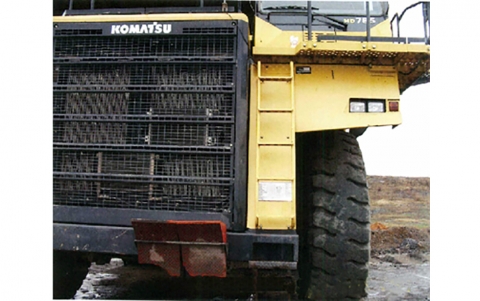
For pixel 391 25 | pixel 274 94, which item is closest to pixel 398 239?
pixel 391 25

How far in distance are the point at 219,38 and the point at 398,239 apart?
7.29 metres

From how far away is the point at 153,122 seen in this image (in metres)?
3.77

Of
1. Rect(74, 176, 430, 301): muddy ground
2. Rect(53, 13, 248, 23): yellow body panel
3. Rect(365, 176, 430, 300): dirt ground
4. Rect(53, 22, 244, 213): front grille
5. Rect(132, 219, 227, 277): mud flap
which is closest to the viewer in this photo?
Rect(132, 219, 227, 277): mud flap

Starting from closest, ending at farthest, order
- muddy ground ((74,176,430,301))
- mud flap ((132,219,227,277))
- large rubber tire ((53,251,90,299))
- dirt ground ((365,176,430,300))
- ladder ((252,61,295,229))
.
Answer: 1. mud flap ((132,219,227,277))
2. ladder ((252,61,295,229))
3. large rubber tire ((53,251,90,299))
4. muddy ground ((74,176,430,301))
5. dirt ground ((365,176,430,300))

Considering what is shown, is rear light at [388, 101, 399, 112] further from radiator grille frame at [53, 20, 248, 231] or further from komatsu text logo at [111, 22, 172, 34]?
komatsu text logo at [111, 22, 172, 34]

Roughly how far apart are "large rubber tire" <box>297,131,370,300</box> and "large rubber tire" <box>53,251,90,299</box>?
2.13 m

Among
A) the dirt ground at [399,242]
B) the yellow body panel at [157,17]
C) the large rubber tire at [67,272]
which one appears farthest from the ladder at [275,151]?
the dirt ground at [399,242]

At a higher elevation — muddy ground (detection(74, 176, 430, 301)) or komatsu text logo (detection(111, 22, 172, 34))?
komatsu text logo (detection(111, 22, 172, 34))

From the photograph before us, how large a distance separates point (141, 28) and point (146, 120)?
0.80 metres

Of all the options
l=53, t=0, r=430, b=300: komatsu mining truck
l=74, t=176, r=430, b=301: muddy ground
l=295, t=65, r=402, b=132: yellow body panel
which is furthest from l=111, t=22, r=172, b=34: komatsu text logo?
l=74, t=176, r=430, b=301: muddy ground

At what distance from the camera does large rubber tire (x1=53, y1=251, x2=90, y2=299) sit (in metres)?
4.00

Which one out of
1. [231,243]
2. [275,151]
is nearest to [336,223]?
[275,151]

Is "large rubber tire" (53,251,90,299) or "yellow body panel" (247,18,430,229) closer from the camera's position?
"yellow body panel" (247,18,430,229)

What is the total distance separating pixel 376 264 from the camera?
7293 millimetres
